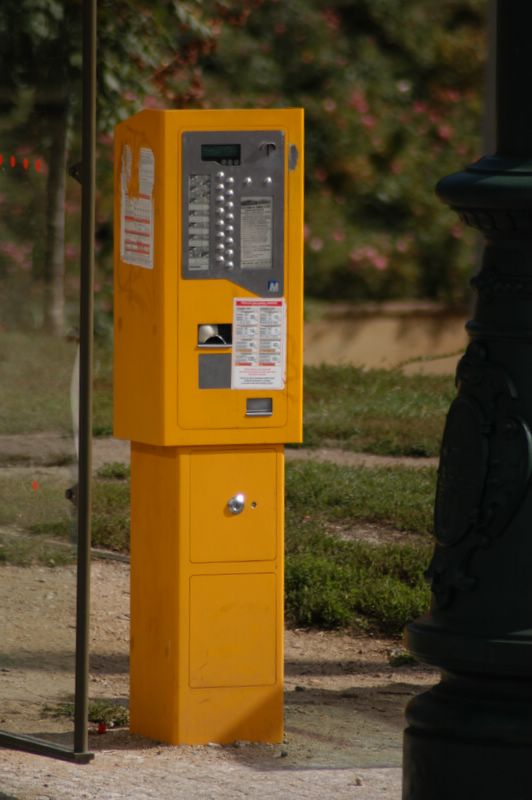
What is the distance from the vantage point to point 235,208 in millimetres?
5438

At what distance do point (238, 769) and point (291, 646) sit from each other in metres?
1.65

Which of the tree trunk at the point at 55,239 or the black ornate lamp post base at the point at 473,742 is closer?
the black ornate lamp post base at the point at 473,742

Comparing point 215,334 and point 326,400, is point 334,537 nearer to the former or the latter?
point 215,334

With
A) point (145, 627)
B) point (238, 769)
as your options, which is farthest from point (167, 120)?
point (238, 769)

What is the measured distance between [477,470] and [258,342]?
1.68 meters

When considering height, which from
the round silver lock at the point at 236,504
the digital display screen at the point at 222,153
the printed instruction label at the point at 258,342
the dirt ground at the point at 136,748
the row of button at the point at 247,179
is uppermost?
the digital display screen at the point at 222,153

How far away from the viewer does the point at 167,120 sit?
211 inches

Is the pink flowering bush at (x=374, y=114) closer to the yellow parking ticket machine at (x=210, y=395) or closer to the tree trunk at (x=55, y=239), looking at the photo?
the yellow parking ticket machine at (x=210, y=395)

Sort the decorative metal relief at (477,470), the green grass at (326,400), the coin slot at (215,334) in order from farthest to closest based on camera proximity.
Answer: the coin slot at (215,334) < the green grass at (326,400) < the decorative metal relief at (477,470)

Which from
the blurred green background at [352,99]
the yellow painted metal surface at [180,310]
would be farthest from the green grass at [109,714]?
the blurred green background at [352,99]

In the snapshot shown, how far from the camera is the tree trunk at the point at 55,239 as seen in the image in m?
5.22

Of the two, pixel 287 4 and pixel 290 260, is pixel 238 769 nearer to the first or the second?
pixel 290 260

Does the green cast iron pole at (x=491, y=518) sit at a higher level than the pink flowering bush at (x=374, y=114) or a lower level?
lower

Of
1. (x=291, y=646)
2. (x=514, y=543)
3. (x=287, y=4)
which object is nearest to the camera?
(x=514, y=543)
